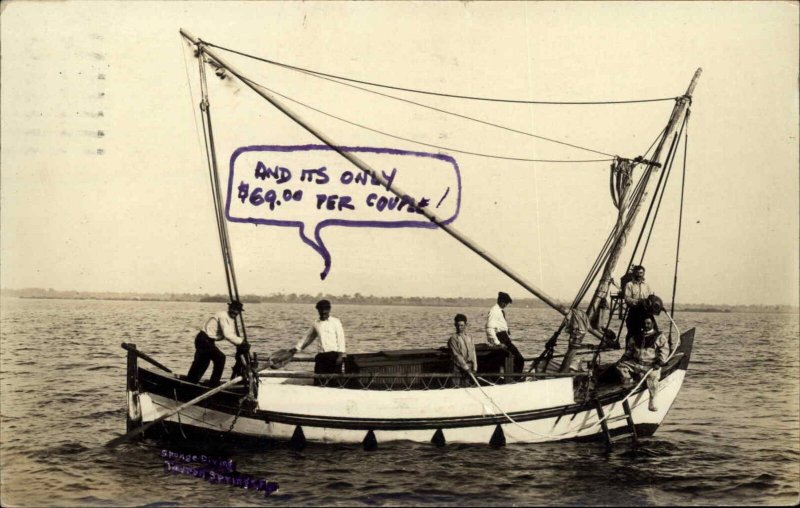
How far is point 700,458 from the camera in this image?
1430cm

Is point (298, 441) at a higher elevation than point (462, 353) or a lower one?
lower

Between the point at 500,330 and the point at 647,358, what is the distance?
3049 millimetres

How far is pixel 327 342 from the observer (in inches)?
523

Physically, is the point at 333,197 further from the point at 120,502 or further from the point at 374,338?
the point at 374,338

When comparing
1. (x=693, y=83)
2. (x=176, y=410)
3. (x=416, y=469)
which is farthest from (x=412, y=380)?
(x=693, y=83)

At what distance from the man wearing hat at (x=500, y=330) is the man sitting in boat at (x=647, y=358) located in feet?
7.08

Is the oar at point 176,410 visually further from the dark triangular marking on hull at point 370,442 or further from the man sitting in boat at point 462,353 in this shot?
the man sitting in boat at point 462,353

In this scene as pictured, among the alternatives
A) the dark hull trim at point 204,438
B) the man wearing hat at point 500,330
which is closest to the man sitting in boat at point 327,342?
the dark hull trim at point 204,438

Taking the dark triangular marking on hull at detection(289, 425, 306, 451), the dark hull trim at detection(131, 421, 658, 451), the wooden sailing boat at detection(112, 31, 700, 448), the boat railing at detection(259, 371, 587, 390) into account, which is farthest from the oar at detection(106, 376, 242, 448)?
the dark triangular marking on hull at detection(289, 425, 306, 451)

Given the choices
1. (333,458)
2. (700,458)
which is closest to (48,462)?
(333,458)

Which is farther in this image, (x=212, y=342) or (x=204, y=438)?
(x=204, y=438)

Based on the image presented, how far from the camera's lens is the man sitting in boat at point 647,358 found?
14094 mm

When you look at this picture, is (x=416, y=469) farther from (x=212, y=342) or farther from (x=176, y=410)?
(x=212, y=342)
